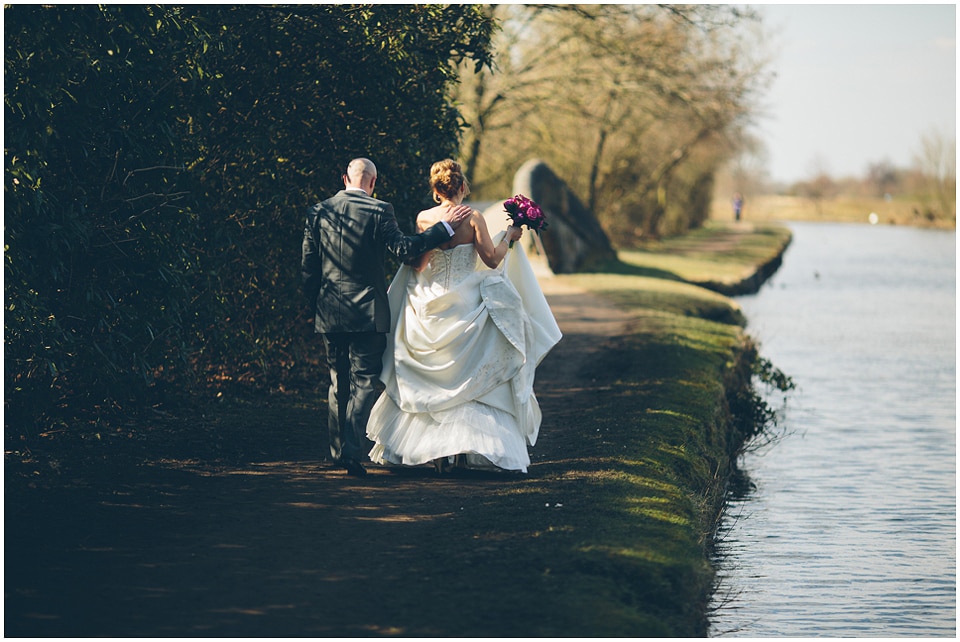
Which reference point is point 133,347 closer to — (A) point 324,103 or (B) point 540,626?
(A) point 324,103

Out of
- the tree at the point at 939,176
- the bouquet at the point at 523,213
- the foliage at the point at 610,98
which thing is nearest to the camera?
the bouquet at the point at 523,213

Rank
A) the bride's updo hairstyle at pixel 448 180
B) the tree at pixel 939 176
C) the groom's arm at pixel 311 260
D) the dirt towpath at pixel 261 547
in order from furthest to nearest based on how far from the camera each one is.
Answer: the tree at pixel 939 176
the groom's arm at pixel 311 260
the bride's updo hairstyle at pixel 448 180
the dirt towpath at pixel 261 547

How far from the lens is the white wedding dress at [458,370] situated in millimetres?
7750

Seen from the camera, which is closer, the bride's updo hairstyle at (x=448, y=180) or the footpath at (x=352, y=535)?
the footpath at (x=352, y=535)

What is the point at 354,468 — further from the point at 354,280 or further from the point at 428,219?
the point at 428,219

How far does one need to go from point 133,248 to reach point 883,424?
1024 centimetres

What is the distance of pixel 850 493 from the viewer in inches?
445

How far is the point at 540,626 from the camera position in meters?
5.12

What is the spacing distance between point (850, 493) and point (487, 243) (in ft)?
18.2

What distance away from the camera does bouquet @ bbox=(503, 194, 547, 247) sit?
7.94 m

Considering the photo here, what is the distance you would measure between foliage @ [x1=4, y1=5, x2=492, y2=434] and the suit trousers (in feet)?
3.93

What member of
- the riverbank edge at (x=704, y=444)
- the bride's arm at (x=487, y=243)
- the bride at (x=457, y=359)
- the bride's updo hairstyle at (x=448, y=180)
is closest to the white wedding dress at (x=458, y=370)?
the bride at (x=457, y=359)

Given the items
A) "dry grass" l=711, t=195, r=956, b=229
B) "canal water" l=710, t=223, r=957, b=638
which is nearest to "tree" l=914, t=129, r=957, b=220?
"dry grass" l=711, t=195, r=956, b=229

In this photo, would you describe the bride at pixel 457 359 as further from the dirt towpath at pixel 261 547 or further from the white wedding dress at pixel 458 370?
the dirt towpath at pixel 261 547
